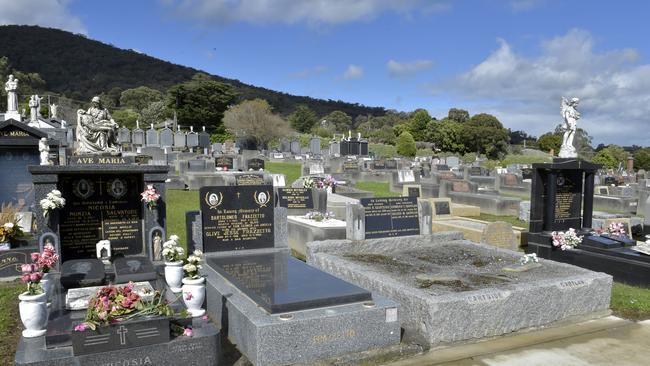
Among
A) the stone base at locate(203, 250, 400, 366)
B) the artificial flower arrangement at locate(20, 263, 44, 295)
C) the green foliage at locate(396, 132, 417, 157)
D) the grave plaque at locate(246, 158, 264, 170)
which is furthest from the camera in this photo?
the green foliage at locate(396, 132, 417, 157)

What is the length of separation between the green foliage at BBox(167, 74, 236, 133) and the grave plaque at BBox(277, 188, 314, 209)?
54.7 m

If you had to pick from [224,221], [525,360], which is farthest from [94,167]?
[525,360]

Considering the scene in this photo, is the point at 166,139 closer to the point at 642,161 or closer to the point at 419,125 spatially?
the point at 419,125

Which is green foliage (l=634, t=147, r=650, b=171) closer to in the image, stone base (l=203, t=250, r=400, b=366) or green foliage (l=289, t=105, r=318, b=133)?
green foliage (l=289, t=105, r=318, b=133)

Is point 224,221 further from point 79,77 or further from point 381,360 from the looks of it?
point 79,77

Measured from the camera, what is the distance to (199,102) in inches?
2704

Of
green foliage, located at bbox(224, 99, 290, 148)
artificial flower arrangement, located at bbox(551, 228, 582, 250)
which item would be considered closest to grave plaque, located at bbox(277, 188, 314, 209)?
artificial flower arrangement, located at bbox(551, 228, 582, 250)

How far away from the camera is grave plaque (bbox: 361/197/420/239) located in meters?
9.69

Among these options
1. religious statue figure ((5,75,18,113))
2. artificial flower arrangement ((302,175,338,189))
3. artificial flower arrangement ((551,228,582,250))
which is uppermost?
religious statue figure ((5,75,18,113))

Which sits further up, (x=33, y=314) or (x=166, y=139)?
(x=166, y=139)

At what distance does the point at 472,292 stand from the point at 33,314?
5.24m

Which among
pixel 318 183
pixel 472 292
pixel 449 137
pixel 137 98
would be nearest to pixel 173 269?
pixel 472 292

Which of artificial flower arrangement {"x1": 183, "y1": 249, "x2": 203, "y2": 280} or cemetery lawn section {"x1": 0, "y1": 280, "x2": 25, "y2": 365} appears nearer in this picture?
cemetery lawn section {"x1": 0, "y1": 280, "x2": 25, "y2": 365}

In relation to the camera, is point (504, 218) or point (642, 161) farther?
point (642, 161)
